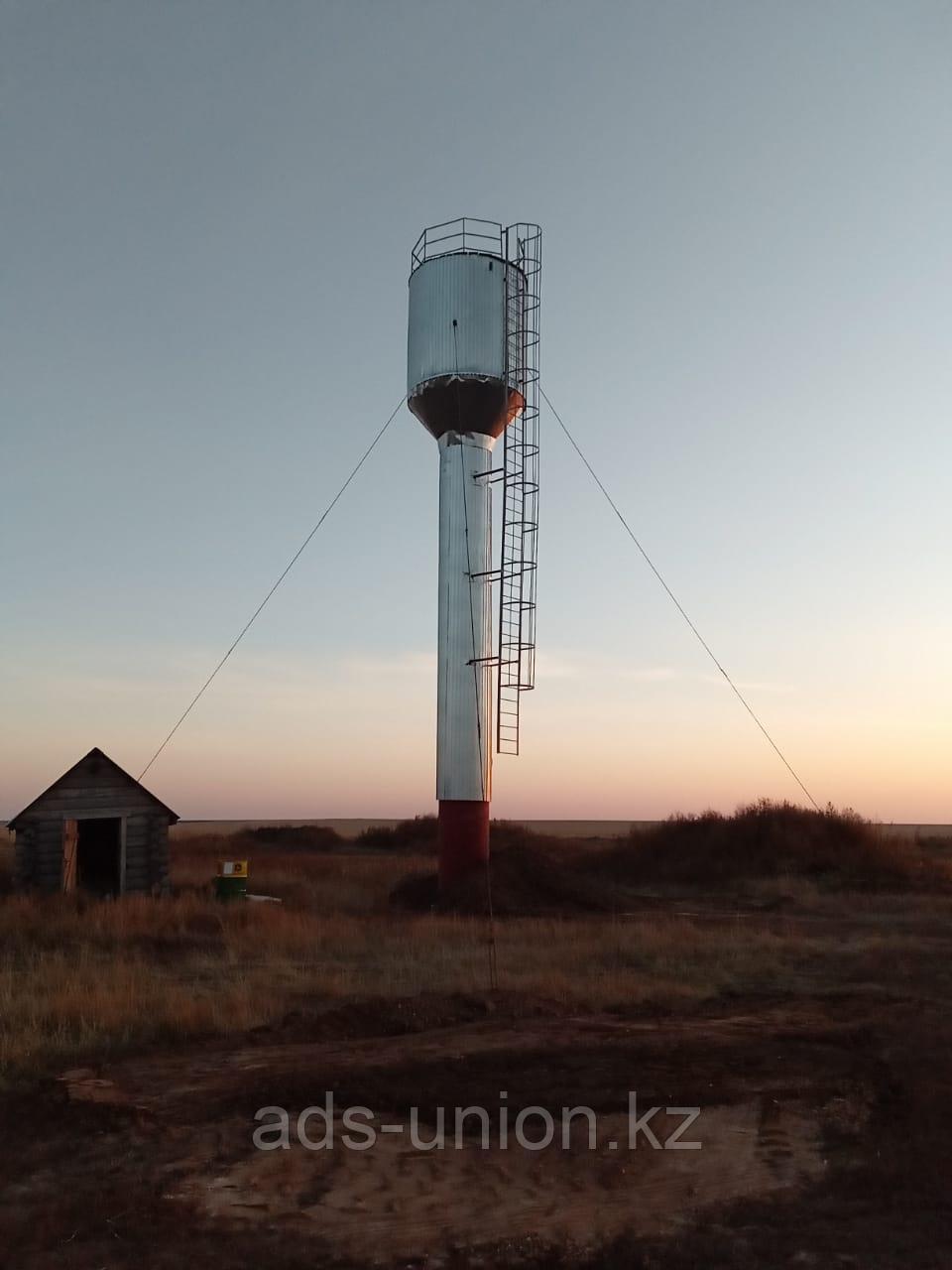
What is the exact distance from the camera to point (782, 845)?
32.7 m

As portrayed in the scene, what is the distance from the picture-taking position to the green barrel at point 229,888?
22.3 meters

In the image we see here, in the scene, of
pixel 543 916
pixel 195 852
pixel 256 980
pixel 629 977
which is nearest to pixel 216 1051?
pixel 256 980

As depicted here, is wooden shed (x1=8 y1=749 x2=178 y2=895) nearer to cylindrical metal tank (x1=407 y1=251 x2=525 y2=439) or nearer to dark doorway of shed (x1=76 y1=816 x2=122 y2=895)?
dark doorway of shed (x1=76 y1=816 x2=122 y2=895)

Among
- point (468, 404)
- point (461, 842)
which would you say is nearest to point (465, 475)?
point (468, 404)

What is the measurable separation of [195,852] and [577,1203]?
3895 cm

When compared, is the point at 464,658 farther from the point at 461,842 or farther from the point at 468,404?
the point at 468,404

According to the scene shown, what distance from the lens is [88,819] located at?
74.3 feet

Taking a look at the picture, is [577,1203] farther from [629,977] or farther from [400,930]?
[400,930]

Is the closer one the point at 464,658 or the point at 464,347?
the point at 464,658

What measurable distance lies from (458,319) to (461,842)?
39.9 ft

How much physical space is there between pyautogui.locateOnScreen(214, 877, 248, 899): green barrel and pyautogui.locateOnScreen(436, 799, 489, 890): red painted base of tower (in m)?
4.47

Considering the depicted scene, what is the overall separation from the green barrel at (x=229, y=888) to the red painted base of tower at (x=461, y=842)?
4.47 meters

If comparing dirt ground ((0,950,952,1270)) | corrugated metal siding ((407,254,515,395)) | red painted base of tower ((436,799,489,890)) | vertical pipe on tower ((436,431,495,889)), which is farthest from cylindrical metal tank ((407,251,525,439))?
dirt ground ((0,950,952,1270))

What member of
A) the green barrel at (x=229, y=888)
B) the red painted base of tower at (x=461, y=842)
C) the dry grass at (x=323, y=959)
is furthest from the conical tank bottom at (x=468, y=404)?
the green barrel at (x=229, y=888)
